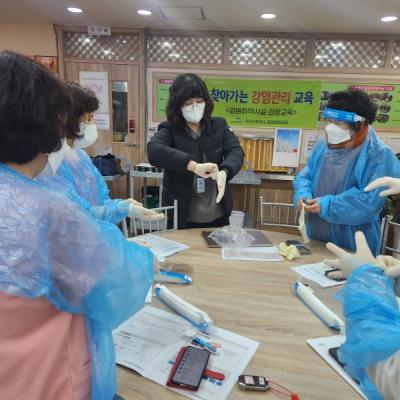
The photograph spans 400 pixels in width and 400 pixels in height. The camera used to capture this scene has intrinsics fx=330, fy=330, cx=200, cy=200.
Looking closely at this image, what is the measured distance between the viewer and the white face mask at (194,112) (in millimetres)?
1919

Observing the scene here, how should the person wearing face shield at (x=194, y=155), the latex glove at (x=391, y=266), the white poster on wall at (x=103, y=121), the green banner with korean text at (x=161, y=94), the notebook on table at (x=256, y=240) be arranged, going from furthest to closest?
the white poster on wall at (x=103, y=121) → the green banner with korean text at (x=161, y=94) → the person wearing face shield at (x=194, y=155) → the notebook on table at (x=256, y=240) → the latex glove at (x=391, y=266)

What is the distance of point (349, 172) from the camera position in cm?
175

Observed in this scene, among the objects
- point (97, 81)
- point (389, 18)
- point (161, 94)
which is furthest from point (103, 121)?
point (389, 18)

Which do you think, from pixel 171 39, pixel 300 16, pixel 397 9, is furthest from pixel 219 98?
pixel 397 9

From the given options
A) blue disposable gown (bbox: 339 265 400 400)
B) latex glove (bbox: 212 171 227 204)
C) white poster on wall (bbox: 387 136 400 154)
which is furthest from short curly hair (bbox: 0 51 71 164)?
white poster on wall (bbox: 387 136 400 154)

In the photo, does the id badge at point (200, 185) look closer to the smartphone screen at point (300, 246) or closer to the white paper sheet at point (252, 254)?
the white paper sheet at point (252, 254)

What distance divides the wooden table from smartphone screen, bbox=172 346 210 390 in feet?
0.12

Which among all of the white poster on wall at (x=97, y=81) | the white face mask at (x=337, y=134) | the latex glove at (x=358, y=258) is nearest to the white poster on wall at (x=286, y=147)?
the white poster on wall at (x=97, y=81)

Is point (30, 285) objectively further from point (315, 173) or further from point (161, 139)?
point (315, 173)

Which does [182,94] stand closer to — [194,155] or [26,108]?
Result: [194,155]

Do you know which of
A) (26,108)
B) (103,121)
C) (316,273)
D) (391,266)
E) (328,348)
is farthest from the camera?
(103,121)

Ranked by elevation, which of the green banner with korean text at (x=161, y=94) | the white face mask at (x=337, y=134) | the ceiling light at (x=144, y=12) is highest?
the ceiling light at (x=144, y=12)

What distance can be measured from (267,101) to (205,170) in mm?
2417

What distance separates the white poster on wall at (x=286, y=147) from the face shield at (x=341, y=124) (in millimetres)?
2221
